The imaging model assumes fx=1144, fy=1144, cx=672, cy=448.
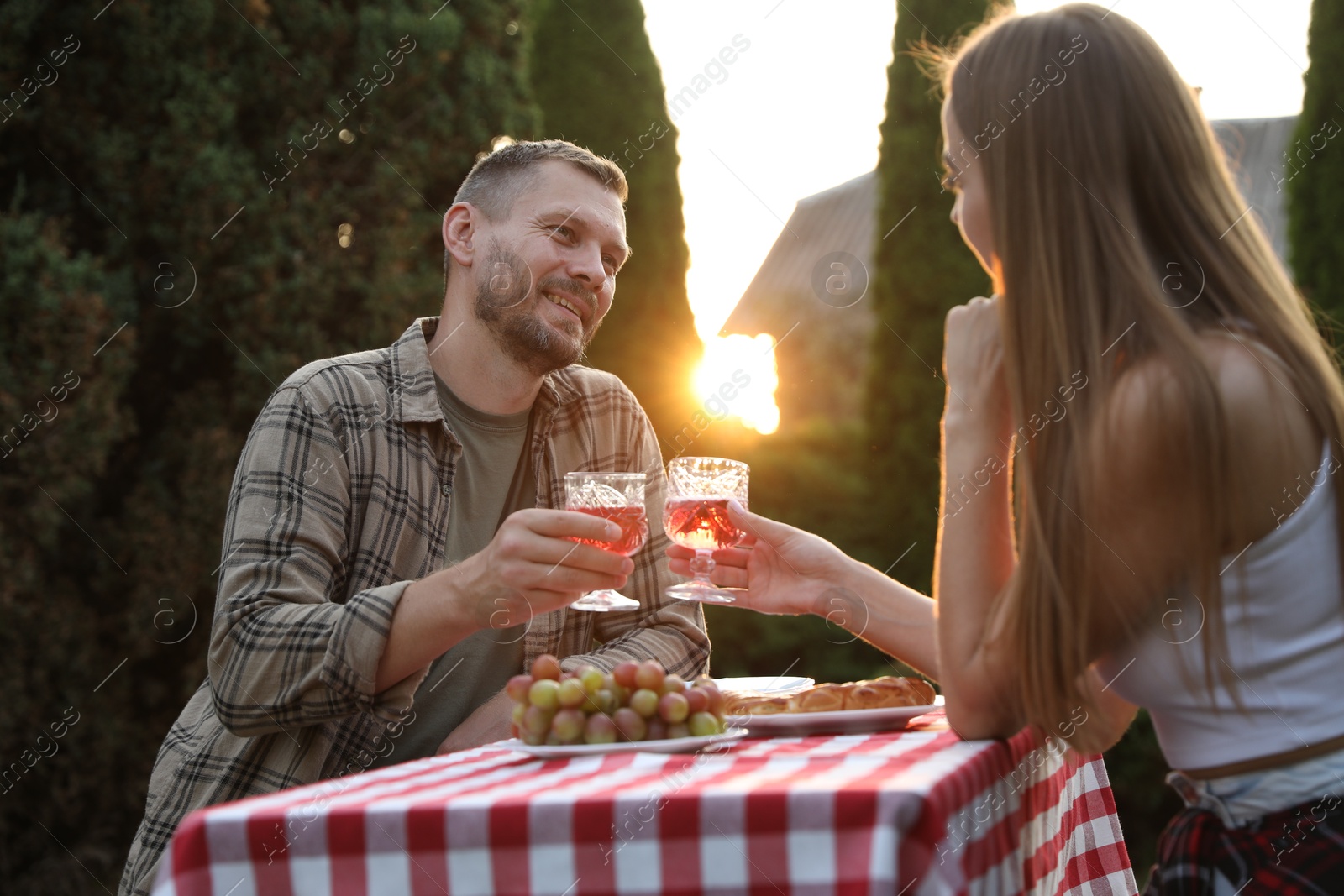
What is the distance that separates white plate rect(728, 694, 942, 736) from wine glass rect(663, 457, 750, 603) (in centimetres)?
45

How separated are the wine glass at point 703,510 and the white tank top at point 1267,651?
3.34 ft

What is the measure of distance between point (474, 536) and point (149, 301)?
169 inches

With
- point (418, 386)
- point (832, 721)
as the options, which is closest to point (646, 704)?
point (832, 721)

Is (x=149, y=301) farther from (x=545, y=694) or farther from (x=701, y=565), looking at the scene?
(x=545, y=694)

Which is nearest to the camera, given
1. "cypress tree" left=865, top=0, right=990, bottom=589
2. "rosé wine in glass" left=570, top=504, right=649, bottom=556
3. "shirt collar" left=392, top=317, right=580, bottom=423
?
"rosé wine in glass" left=570, top=504, right=649, bottom=556

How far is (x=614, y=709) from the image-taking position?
76.4 inches

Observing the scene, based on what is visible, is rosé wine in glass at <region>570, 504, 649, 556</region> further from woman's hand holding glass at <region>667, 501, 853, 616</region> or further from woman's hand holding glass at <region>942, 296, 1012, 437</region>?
woman's hand holding glass at <region>942, 296, 1012, 437</region>

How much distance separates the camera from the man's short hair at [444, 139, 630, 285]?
358cm

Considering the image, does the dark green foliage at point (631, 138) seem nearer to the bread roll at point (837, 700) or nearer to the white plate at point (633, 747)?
the bread roll at point (837, 700)

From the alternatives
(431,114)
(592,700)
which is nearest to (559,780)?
(592,700)

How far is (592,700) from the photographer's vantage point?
1943 mm

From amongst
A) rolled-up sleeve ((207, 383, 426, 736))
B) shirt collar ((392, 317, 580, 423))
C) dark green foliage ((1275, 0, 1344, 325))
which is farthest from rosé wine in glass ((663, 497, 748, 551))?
dark green foliage ((1275, 0, 1344, 325))

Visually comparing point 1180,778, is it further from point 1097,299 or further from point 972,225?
point 972,225

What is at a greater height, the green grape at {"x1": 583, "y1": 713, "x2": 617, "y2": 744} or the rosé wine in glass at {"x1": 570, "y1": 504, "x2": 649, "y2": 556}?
the rosé wine in glass at {"x1": 570, "y1": 504, "x2": 649, "y2": 556}
